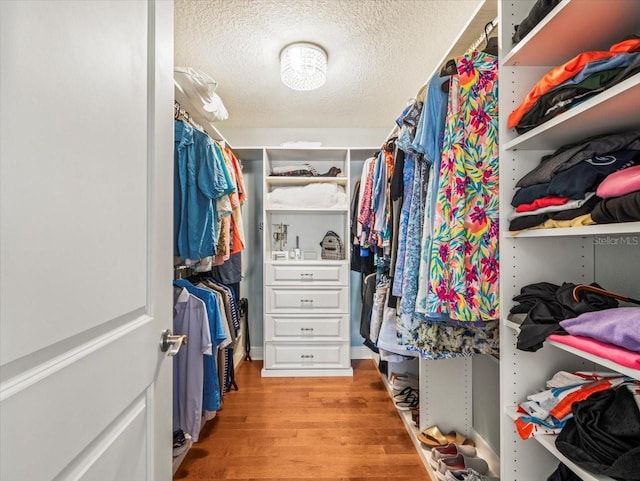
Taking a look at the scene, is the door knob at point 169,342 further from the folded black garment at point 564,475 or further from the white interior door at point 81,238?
the folded black garment at point 564,475

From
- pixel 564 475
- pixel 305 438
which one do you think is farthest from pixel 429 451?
pixel 564 475

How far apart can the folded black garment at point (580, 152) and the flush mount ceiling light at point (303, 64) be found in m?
1.49

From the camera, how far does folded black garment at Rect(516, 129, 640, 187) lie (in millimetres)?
764

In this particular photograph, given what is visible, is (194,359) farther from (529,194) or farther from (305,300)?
(529,194)

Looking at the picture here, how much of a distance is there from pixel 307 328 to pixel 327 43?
2.12 meters

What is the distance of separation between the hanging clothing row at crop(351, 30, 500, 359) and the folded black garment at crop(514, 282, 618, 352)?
0.21 metres

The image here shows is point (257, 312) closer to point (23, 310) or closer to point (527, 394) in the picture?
point (527, 394)

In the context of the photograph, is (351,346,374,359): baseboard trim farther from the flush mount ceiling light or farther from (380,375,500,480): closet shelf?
the flush mount ceiling light

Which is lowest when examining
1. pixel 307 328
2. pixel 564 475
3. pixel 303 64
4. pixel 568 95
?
pixel 307 328

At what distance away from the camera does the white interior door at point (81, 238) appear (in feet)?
1.46

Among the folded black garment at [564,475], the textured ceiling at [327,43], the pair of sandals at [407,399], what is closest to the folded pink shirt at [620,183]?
the folded black garment at [564,475]

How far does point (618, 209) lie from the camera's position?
67 centimetres

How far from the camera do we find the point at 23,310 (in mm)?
454

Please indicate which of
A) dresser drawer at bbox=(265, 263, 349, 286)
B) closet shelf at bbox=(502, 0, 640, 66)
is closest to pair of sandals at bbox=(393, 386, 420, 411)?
dresser drawer at bbox=(265, 263, 349, 286)
